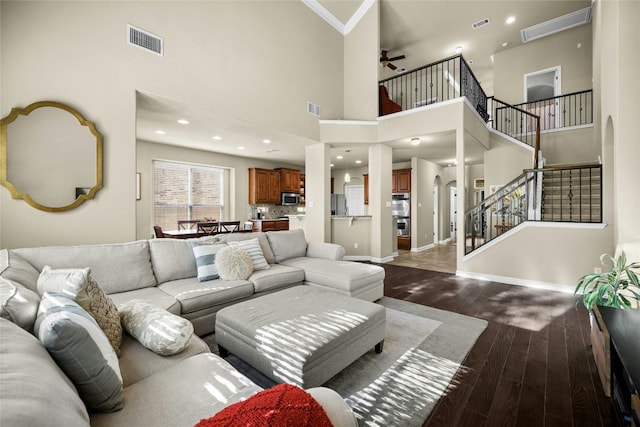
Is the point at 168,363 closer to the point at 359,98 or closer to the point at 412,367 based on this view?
the point at 412,367

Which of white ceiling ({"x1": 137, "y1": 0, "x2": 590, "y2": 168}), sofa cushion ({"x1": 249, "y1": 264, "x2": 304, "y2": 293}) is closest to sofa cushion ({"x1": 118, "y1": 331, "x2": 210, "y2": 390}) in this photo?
sofa cushion ({"x1": 249, "y1": 264, "x2": 304, "y2": 293})

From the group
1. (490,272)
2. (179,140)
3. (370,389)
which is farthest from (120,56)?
(490,272)

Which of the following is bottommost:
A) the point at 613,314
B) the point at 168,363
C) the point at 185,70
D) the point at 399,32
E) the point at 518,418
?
the point at 518,418

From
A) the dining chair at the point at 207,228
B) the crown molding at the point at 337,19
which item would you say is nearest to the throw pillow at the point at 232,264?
the dining chair at the point at 207,228

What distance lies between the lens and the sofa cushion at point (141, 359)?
1.32 meters

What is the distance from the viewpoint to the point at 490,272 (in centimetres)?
462

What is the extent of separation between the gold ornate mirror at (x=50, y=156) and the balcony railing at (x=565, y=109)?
28.9 feet

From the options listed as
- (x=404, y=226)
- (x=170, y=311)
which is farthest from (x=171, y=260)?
(x=404, y=226)

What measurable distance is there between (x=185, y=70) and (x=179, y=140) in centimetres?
256

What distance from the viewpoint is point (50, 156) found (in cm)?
294

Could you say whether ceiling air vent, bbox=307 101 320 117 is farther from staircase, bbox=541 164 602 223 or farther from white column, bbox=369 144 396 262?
staircase, bbox=541 164 602 223

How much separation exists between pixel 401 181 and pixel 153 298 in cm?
713

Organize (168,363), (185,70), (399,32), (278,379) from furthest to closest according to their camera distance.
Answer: (399,32), (185,70), (278,379), (168,363)

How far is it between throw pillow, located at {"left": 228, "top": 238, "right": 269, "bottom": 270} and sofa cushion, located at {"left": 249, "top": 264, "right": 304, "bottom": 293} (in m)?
0.09
